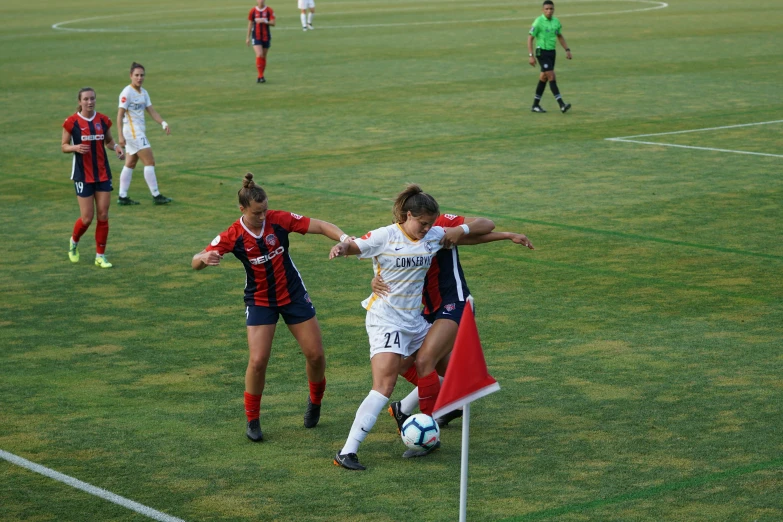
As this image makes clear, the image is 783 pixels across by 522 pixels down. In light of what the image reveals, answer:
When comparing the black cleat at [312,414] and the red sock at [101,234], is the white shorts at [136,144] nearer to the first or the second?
the red sock at [101,234]

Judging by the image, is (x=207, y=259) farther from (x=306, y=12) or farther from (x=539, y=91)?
(x=306, y=12)

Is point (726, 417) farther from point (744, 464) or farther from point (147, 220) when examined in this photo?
point (147, 220)

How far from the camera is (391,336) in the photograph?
8.35 metres

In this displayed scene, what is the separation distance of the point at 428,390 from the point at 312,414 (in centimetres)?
97

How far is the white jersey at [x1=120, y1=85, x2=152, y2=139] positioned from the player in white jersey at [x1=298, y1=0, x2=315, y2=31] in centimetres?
3242

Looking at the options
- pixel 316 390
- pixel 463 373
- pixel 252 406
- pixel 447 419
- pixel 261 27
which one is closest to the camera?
pixel 463 373

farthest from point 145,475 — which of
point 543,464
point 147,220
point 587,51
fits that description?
point 587,51

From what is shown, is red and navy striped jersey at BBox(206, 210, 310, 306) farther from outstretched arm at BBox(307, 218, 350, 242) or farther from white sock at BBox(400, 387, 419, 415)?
white sock at BBox(400, 387, 419, 415)

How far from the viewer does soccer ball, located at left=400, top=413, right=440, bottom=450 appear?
8172mm

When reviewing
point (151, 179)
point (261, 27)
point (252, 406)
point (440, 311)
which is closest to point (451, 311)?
point (440, 311)

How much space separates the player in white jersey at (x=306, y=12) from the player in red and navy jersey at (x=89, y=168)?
117ft

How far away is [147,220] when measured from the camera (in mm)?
17125

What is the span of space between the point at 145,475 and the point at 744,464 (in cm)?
397

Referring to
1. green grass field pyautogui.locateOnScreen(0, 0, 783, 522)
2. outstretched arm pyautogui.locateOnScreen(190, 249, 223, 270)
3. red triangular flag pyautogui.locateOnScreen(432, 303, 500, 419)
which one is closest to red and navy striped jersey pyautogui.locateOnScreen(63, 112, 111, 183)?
green grass field pyautogui.locateOnScreen(0, 0, 783, 522)
